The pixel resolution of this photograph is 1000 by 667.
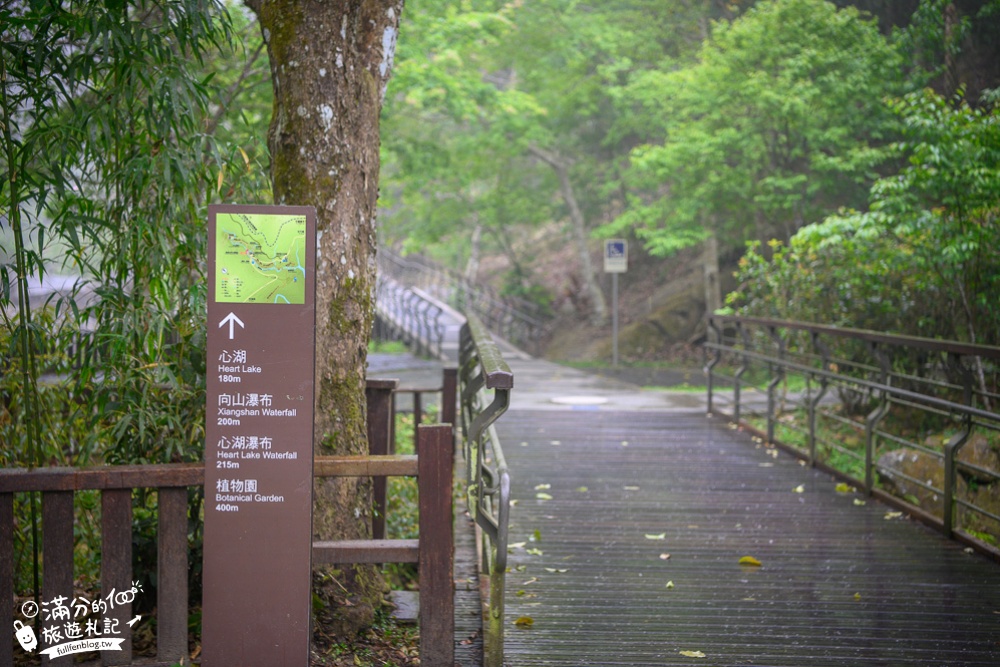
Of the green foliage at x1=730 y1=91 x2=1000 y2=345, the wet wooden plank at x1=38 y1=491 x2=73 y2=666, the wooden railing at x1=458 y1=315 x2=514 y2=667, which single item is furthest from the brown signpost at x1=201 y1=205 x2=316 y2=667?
the green foliage at x1=730 y1=91 x2=1000 y2=345

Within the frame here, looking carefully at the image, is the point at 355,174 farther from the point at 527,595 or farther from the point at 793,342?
the point at 793,342

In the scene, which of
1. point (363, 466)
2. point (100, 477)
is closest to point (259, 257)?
point (363, 466)

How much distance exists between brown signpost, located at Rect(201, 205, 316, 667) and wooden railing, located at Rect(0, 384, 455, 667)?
172 millimetres

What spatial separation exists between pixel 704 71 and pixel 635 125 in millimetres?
4876

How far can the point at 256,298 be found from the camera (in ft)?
10.2

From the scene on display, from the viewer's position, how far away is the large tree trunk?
378 cm

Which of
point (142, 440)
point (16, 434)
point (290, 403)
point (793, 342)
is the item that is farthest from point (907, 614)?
point (793, 342)

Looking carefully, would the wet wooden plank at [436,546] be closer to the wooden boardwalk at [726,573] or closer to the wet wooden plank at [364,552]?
the wet wooden plank at [364,552]

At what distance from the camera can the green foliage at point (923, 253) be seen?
8.52m

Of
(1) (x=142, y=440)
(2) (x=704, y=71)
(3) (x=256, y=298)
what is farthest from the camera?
(2) (x=704, y=71)

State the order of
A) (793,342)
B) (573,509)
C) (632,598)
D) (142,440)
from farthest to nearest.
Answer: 1. (793,342)
2. (573,509)
3. (632,598)
4. (142,440)

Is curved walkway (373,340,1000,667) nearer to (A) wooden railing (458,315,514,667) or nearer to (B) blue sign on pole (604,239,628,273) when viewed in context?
(A) wooden railing (458,315,514,667)

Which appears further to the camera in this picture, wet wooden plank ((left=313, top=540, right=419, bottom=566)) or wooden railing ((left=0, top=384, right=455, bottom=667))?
wet wooden plank ((left=313, top=540, right=419, bottom=566))

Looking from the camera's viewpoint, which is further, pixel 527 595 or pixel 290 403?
pixel 527 595
